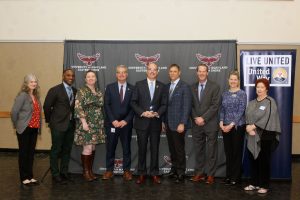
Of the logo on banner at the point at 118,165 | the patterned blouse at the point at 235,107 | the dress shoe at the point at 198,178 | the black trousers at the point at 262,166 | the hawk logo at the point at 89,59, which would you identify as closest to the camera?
the black trousers at the point at 262,166

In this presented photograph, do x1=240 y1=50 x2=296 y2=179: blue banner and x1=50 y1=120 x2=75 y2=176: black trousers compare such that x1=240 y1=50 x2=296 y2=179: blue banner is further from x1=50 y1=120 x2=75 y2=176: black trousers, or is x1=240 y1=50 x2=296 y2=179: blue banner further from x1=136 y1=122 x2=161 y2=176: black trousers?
x1=50 y1=120 x2=75 y2=176: black trousers

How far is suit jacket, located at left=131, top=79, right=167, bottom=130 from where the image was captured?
16.2ft

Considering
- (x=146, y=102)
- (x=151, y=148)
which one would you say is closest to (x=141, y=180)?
(x=151, y=148)

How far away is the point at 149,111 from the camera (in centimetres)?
491

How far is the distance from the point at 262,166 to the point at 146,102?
1.83m

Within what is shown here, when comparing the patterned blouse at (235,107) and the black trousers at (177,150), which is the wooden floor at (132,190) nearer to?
the black trousers at (177,150)

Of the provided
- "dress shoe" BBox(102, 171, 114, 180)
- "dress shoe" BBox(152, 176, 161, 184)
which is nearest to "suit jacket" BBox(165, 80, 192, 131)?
"dress shoe" BBox(152, 176, 161, 184)

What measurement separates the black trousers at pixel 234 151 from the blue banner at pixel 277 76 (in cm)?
61

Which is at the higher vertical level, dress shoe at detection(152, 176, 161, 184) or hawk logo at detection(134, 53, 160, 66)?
hawk logo at detection(134, 53, 160, 66)

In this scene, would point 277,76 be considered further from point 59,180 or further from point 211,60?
point 59,180

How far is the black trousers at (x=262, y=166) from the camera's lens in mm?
4562

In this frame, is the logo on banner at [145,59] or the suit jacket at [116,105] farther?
the logo on banner at [145,59]

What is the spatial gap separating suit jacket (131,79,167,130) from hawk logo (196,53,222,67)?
899 millimetres

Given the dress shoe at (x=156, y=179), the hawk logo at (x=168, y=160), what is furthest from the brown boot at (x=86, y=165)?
the hawk logo at (x=168, y=160)
